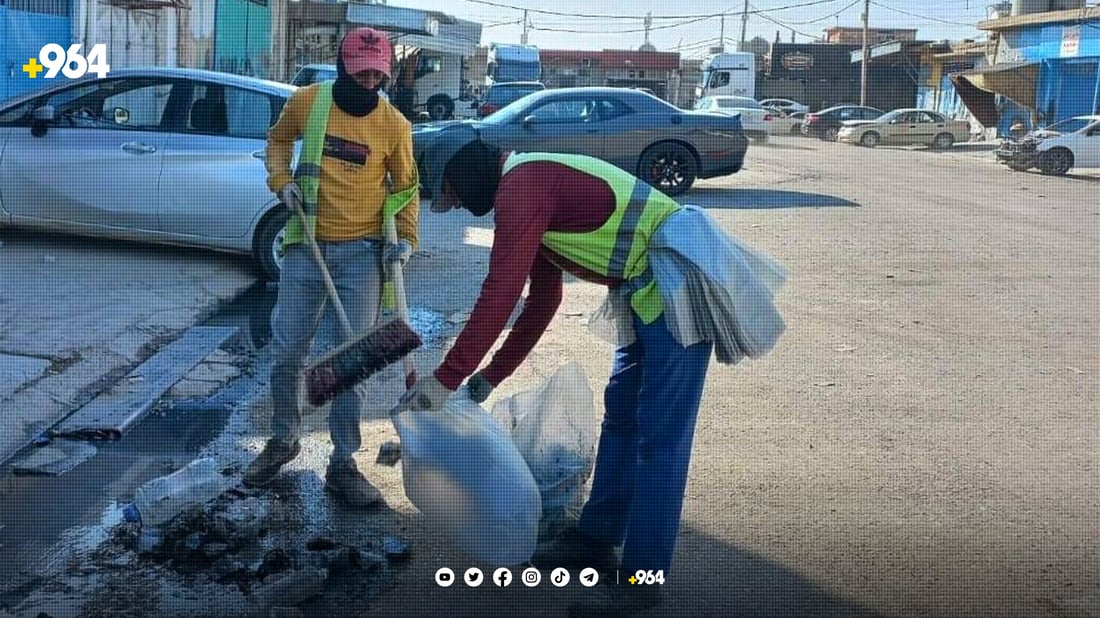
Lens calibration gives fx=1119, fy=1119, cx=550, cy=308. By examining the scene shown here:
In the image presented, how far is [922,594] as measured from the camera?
3.65m

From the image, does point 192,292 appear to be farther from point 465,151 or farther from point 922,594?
point 922,594

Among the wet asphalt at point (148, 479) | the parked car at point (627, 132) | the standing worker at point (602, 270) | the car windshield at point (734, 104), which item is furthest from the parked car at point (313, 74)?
the car windshield at point (734, 104)

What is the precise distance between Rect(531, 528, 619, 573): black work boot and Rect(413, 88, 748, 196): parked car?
10.4 meters

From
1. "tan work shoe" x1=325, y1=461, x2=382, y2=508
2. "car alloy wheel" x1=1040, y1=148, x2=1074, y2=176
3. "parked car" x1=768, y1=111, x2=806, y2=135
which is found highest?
"parked car" x1=768, y1=111, x2=806, y2=135

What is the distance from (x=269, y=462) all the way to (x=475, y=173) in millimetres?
1705

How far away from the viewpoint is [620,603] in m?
3.35

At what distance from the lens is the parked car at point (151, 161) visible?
8.05m

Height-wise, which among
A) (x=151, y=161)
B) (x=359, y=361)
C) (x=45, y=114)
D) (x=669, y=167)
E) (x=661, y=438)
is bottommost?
(x=661, y=438)

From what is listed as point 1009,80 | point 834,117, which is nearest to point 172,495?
point 1009,80

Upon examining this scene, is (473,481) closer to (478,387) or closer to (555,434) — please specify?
(478,387)

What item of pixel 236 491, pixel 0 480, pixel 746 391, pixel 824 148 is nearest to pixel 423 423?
pixel 236 491

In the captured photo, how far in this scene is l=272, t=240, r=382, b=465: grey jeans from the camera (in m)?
4.25

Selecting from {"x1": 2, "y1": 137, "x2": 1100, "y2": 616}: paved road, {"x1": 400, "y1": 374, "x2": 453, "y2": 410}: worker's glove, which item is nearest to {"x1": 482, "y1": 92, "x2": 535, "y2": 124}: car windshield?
{"x1": 2, "y1": 137, "x2": 1100, "y2": 616}: paved road

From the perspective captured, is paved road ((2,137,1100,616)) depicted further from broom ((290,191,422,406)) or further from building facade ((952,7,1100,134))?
building facade ((952,7,1100,134))
